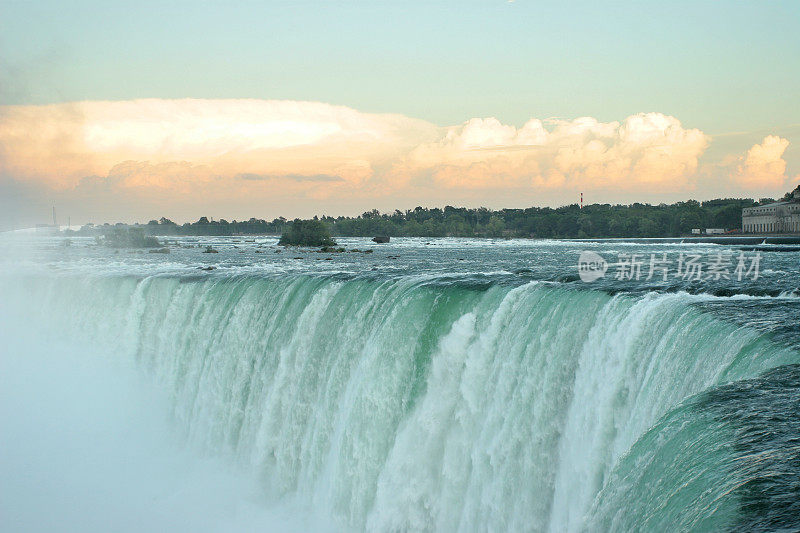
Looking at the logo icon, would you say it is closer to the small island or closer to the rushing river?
the rushing river

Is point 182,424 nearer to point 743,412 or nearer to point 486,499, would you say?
point 486,499

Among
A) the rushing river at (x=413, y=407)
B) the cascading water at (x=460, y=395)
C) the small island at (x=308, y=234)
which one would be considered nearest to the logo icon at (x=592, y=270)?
the rushing river at (x=413, y=407)

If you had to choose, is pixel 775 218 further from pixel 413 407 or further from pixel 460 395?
pixel 460 395

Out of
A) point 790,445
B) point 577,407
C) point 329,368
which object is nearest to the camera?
point 790,445

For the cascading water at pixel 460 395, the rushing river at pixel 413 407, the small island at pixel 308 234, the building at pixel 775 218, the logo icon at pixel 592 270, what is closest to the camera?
the rushing river at pixel 413 407

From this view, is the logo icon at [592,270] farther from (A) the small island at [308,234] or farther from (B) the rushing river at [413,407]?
(A) the small island at [308,234]

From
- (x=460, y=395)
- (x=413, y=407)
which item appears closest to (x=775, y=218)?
(x=413, y=407)

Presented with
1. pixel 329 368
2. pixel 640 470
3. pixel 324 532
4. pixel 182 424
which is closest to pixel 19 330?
pixel 182 424
